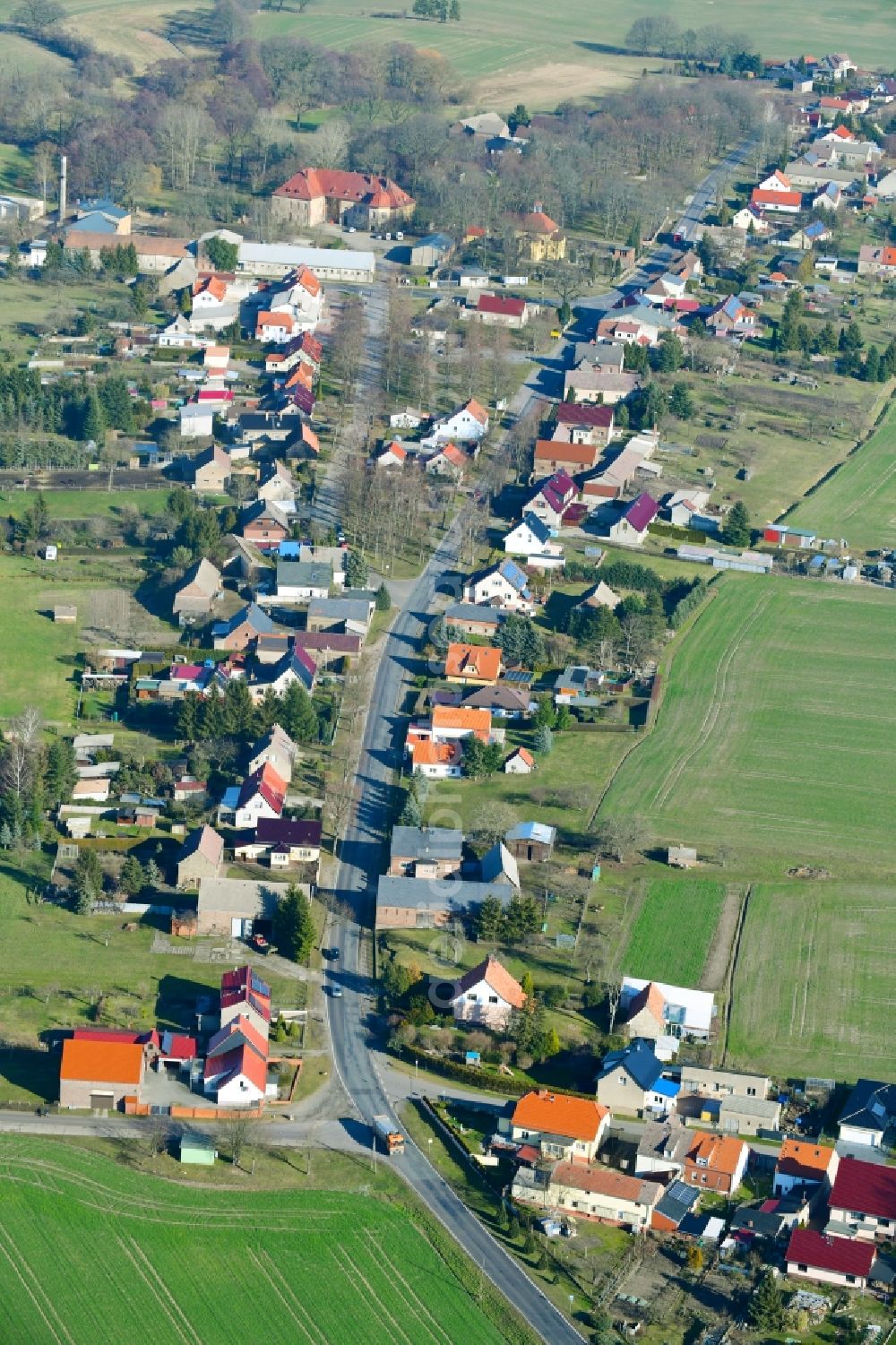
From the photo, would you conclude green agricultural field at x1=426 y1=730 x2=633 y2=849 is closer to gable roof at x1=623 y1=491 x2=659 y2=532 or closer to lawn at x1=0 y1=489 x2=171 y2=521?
gable roof at x1=623 y1=491 x2=659 y2=532

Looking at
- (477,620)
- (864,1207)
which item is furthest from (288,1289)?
(477,620)

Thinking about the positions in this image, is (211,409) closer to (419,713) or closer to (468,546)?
(468,546)

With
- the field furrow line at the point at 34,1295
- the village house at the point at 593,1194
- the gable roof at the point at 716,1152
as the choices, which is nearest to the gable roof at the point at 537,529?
the gable roof at the point at 716,1152

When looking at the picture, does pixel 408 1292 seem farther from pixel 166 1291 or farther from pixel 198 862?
pixel 198 862

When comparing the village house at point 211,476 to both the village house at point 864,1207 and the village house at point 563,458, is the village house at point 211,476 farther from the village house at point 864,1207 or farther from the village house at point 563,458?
the village house at point 864,1207

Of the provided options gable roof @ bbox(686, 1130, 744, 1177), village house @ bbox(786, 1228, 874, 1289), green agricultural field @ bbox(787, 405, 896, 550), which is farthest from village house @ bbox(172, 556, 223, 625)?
village house @ bbox(786, 1228, 874, 1289)

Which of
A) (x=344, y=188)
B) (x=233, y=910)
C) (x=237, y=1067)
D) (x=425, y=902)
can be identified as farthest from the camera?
(x=344, y=188)
